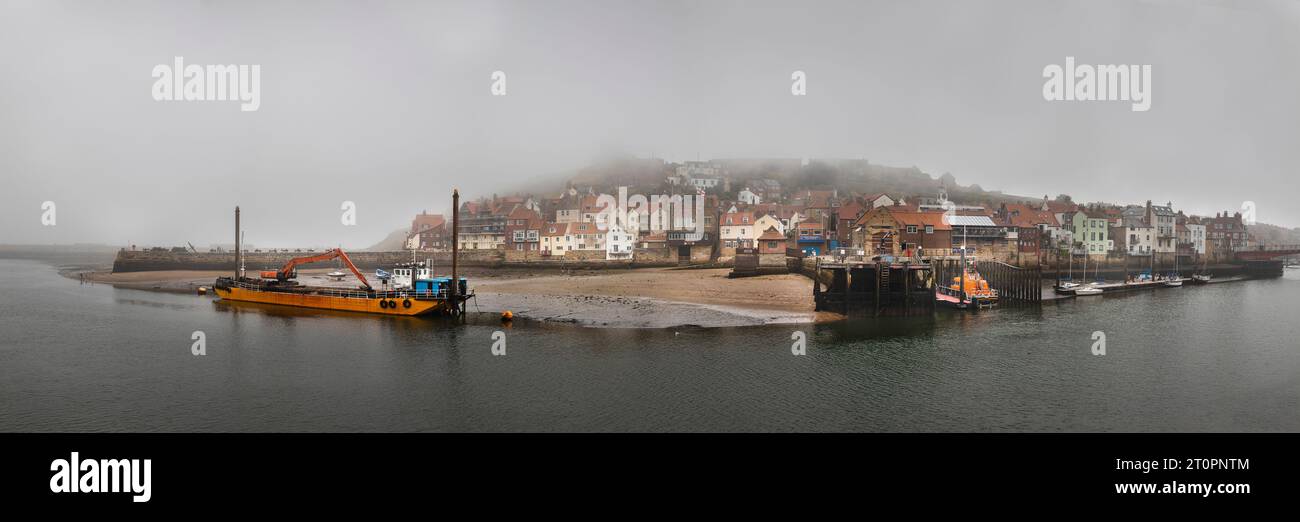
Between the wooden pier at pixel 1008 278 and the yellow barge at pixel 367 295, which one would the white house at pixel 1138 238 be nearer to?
the wooden pier at pixel 1008 278

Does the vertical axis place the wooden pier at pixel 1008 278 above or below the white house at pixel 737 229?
below

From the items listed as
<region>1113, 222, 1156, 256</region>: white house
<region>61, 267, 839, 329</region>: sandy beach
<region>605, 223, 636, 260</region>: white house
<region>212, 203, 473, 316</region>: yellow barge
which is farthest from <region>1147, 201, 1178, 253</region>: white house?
<region>212, 203, 473, 316</region>: yellow barge

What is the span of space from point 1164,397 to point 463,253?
2470 centimetres

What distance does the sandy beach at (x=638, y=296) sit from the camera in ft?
54.1

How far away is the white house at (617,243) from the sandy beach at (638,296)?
2.00m

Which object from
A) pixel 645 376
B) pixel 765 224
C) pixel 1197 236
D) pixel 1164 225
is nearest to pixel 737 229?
pixel 765 224

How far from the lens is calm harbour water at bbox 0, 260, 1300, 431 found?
8.70 m

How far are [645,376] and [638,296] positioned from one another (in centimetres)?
892

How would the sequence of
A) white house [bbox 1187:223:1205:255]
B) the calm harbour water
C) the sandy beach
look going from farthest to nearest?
white house [bbox 1187:223:1205:255]
the sandy beach
the calm harbour water

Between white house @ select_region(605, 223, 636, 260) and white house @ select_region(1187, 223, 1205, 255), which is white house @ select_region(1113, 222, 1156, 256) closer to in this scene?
white house @ select_region(1187, 223, 1205, 255)

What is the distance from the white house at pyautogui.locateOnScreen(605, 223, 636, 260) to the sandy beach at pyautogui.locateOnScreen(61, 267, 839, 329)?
A: 2.00 m

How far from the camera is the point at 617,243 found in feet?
91.1

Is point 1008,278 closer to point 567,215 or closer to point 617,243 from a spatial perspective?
point 617,243

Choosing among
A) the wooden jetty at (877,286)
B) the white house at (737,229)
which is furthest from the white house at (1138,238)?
the white house at (737,229)
